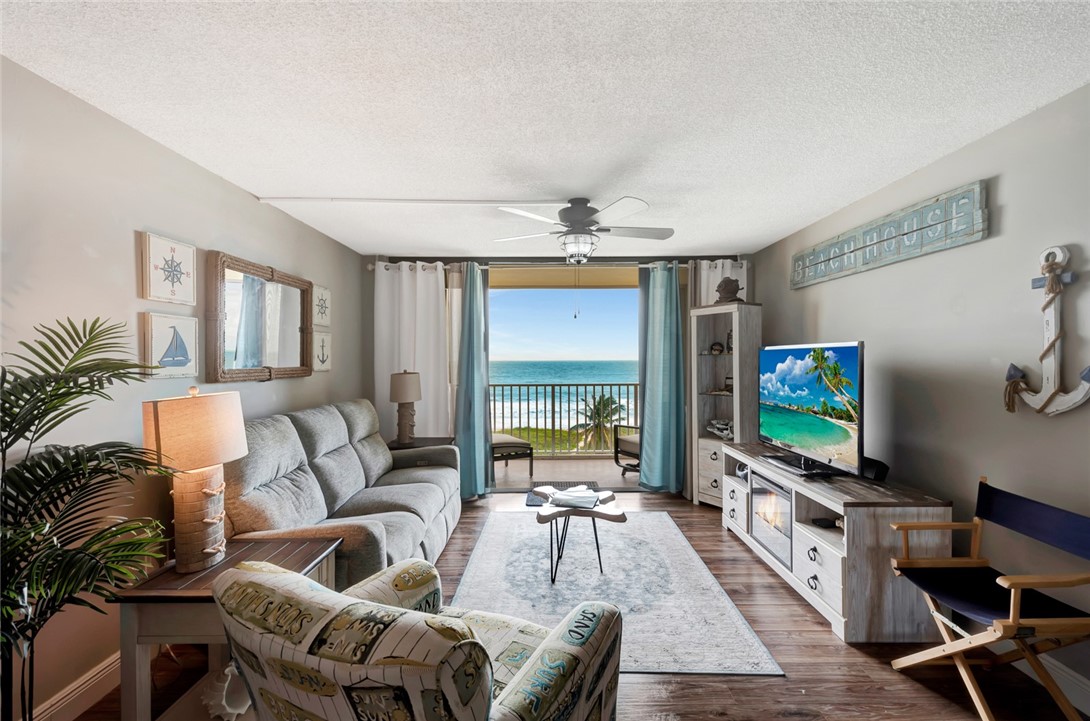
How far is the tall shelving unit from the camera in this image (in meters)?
3.97

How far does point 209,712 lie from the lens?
191cm

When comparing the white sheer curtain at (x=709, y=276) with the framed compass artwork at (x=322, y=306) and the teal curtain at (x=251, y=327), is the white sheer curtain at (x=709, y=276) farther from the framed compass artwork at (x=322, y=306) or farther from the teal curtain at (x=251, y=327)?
the teal curtain at (x=251, y=327)

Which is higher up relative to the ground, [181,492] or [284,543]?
[181,492]

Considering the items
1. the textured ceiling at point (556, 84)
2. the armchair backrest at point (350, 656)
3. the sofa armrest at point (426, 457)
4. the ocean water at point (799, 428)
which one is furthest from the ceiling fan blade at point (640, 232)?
the armchair backrest at point (350, 656)

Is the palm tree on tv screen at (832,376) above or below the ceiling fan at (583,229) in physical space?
below

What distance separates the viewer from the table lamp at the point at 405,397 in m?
4.27

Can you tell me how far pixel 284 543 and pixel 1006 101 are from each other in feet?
11.3

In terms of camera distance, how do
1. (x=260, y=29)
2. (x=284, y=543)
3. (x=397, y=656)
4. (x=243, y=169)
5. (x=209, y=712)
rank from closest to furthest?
(x=397, y=656), (x=260, y=29), (x=209, y=712), (x=284, y=543), (x=243, y=169)

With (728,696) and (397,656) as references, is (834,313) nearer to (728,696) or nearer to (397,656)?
(728,696)

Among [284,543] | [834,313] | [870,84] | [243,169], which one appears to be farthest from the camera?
[834,313]

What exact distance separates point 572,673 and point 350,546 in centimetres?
136

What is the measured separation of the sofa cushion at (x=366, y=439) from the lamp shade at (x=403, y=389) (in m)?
0.27

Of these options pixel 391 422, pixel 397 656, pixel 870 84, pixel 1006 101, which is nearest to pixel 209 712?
pixel 397 656

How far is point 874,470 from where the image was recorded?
8.87ft
